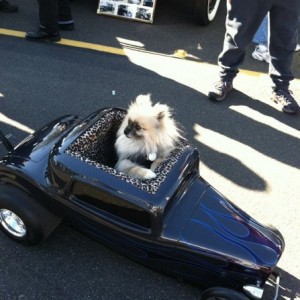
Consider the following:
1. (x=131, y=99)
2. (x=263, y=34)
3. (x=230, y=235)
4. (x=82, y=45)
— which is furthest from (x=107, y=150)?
(x=263, y=34)

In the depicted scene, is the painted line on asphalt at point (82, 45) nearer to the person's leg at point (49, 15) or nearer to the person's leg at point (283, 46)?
the person's leg at point (49, 15)

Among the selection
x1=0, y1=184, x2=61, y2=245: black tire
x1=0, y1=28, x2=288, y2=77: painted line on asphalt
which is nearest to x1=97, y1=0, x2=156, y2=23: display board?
x1=0, y1=28, x2=288, y2=77: painted line on asphalt

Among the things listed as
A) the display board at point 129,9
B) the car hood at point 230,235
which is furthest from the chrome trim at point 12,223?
the display board at point 129,9

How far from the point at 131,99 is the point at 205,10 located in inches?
72.9

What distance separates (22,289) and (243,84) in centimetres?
294

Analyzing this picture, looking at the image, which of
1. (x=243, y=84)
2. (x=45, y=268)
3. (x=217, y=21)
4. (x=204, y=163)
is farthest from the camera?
(x=217, y=21)

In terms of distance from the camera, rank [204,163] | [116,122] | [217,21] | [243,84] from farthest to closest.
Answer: [217,21], [243,84], [204,163], [116,122]

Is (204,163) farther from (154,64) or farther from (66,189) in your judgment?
(154,64)

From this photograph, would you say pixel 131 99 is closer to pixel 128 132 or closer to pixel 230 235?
pixel 128 132

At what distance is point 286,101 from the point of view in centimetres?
382

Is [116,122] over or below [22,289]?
over

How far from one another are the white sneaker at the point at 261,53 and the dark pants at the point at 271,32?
778 millimetres

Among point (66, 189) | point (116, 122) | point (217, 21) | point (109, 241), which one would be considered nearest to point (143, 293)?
point (109, 241)

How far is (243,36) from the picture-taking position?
11.7 ft
